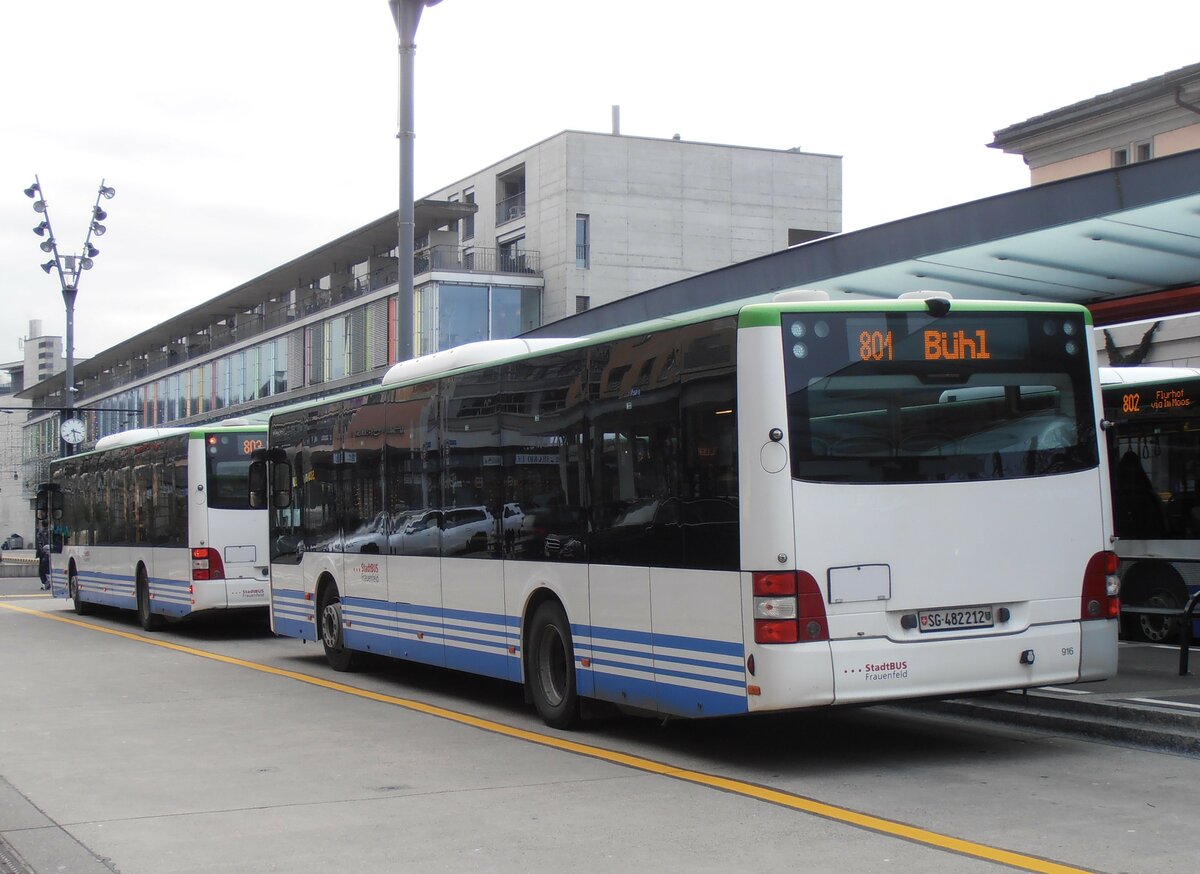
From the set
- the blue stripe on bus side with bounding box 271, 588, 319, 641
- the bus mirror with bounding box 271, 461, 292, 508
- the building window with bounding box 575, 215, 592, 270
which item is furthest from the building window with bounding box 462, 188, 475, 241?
the blue stripe on bus side with bounding box 271, 588, 319, 641

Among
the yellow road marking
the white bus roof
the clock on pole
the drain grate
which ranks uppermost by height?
the clock on pole

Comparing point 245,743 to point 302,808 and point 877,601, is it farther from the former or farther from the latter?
point 877,601

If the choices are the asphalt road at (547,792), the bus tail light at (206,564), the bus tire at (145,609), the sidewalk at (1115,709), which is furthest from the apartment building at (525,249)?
the sidewalk at (1115,709)

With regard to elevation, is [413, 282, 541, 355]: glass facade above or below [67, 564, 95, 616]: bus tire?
above

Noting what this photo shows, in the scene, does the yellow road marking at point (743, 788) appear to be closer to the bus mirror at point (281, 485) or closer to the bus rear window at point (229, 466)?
the bus mirror at point (281, 485)

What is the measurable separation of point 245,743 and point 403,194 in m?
9.05

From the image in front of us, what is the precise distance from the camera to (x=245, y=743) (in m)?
11.0

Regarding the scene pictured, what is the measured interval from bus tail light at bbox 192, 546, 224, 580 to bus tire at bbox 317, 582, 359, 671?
5210 millimetres

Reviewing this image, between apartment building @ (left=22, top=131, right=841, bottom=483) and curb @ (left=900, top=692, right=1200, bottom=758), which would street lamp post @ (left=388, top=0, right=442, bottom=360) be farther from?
apartment building @ (left=22, top=131, right=841, bottom=483)

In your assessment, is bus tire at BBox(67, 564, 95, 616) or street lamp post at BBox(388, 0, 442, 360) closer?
Result: street lamp post at BBox(388, 0, 442, 360)

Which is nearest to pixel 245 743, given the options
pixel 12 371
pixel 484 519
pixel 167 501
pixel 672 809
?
pixel 484 519

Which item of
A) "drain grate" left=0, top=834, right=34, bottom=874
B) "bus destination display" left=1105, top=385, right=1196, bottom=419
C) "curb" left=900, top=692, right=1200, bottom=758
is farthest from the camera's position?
"bus destination display" left=1105, top=385, right=1196, bottom=419

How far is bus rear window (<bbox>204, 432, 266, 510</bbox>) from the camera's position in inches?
845

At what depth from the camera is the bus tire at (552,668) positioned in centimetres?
1114
